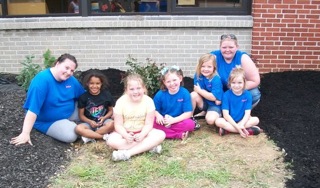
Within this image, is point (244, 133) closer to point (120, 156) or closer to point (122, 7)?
point (120, 156)

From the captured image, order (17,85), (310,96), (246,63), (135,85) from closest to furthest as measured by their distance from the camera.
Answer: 1. (135,85)
2. (246,63)
3. (310,96)
4. (17,85)

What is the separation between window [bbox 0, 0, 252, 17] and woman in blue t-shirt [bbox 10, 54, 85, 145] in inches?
99.6

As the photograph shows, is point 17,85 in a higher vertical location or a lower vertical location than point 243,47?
lower

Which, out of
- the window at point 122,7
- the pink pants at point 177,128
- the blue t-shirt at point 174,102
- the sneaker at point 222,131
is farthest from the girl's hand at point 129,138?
the window at point 122,7

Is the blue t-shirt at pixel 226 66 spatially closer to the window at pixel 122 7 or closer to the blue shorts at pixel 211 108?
the blue shorts at pixel 211 108

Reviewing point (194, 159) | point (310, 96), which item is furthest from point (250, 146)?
point (310, 96)

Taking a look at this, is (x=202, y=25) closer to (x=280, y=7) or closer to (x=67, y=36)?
(x=280, y=7)

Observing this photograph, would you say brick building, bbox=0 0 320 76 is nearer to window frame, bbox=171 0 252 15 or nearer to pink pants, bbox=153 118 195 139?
window frame, bbox=171 0 252 15

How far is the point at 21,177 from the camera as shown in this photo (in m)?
3.51

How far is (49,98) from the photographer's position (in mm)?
4203

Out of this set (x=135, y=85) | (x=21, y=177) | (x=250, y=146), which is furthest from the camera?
(x=250, y=146)

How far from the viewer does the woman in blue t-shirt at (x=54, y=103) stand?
13.2ft

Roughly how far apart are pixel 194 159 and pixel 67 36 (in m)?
3.67

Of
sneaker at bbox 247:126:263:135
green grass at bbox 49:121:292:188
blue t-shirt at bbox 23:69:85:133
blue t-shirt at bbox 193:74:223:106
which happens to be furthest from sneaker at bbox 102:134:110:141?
sneaker at bbox 247:126:263:135
